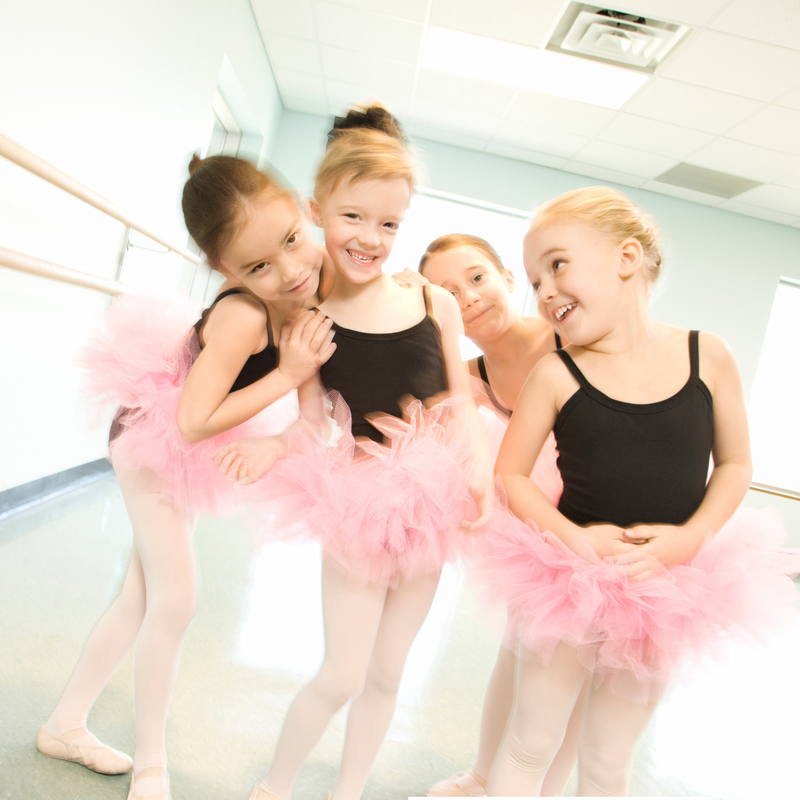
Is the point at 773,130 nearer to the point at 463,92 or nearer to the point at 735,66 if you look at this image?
the point at 735,66

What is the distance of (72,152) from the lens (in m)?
2.03

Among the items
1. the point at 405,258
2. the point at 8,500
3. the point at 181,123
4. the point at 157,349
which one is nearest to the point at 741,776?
the point at 157,349

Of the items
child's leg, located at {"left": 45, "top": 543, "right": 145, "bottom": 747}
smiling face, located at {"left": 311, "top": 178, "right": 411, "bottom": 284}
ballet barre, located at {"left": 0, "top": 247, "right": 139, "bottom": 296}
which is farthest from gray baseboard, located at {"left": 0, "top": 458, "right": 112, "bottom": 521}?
smiling face, located at {"left": 311, "top": 178, "right": 411, "bottom": 284}

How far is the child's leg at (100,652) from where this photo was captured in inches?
44.0

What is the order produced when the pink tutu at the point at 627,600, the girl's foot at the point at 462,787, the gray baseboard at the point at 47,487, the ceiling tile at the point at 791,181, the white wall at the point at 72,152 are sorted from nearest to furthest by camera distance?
the pink tutu at the point at 627,600 → the girl's foot at the point at 462,787 → the white wall at the point at 72,152 → the gray baseboard at the point at 47,487 → the ceiling tile at the point at 791,181

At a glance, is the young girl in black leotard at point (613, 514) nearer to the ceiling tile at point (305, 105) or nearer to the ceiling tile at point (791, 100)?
the ceiling tile at point (791, 100)

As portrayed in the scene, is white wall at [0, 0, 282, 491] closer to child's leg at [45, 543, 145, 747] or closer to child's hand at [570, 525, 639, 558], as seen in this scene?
child's leg at [45, 543, 145, 747]

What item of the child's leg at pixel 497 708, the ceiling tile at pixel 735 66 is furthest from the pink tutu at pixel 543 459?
the ceiling tile at pixel 735 66

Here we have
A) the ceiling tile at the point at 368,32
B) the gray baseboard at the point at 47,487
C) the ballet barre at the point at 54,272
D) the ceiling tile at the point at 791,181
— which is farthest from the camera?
the ceiling tile at the point at 791,181

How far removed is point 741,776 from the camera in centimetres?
157

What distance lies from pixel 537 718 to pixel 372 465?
0.44 metres

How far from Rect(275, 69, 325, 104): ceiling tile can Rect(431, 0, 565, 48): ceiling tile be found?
1.38m

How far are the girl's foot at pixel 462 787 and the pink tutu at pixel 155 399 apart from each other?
2.26 ft

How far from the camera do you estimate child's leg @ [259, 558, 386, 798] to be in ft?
3.19
